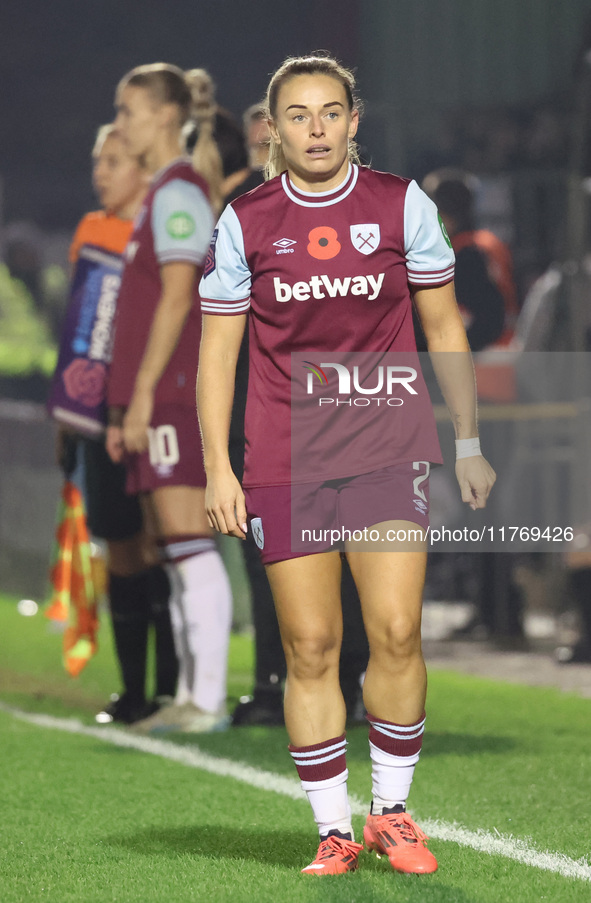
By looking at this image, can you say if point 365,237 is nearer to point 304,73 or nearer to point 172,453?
point 304,73

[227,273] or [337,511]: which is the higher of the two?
[227,273]

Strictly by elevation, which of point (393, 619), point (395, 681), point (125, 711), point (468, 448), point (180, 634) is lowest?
point (125, 711)

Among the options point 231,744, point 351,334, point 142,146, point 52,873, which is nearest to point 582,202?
point 142,146

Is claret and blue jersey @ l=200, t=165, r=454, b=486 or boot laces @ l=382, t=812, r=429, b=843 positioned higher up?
claret and blue jersey @ l=200, t=165, r=454, b=486

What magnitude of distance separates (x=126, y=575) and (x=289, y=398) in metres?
2.82

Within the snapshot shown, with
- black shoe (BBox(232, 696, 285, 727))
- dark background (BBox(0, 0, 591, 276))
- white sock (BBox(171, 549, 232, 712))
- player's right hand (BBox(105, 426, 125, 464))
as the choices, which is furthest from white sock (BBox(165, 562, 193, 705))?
dark background (BBox(0, 0, 591, 276))

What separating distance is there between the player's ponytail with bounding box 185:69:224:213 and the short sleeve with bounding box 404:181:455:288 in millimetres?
2402

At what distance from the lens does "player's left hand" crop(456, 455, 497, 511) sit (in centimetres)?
346

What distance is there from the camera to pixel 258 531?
11.2 feet

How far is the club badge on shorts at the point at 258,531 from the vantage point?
3396mm

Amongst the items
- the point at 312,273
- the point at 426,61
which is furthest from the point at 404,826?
the point at 426,61

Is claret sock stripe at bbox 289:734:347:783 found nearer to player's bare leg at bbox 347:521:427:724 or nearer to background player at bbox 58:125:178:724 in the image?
player's bare leg at bbox 347:521:427:724

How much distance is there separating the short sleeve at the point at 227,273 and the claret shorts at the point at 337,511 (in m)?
0.42

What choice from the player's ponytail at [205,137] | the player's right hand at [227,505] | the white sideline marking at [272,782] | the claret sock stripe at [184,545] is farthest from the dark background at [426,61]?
the player's right hand at [227,505]
